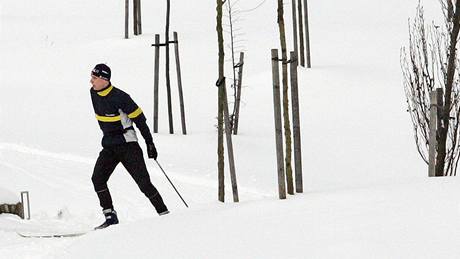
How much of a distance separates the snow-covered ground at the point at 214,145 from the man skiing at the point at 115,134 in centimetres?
71

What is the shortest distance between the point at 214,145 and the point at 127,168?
21.8ft

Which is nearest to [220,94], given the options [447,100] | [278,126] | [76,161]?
[278,126]

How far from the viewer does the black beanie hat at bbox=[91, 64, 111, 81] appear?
774cm

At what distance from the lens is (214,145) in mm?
14664

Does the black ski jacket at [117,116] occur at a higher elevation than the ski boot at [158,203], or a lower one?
higher

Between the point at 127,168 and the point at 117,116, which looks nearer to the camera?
the point at 117,116

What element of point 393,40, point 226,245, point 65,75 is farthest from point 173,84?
point 226,245

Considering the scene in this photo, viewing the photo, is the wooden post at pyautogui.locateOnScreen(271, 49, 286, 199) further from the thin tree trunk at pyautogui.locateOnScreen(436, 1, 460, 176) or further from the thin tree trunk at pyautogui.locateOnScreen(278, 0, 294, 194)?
the thin tree trunk at pyautogui.locateOnScreen(436, 1, 460, 176)

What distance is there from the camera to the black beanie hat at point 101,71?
7738 millimetres

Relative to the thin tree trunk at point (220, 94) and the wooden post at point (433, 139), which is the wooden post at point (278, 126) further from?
the wooden post at point (433, 139)

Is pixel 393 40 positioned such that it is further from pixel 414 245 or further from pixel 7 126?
pixel 414 245

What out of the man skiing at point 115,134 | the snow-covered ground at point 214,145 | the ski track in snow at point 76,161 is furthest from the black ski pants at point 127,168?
the ski track in snow at point 76,161

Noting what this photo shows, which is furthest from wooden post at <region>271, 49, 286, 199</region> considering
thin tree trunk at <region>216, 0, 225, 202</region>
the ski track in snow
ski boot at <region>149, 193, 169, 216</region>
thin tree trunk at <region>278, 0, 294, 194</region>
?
the ski track in snow

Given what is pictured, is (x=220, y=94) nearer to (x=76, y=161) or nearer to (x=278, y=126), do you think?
(x=278, y=126)
